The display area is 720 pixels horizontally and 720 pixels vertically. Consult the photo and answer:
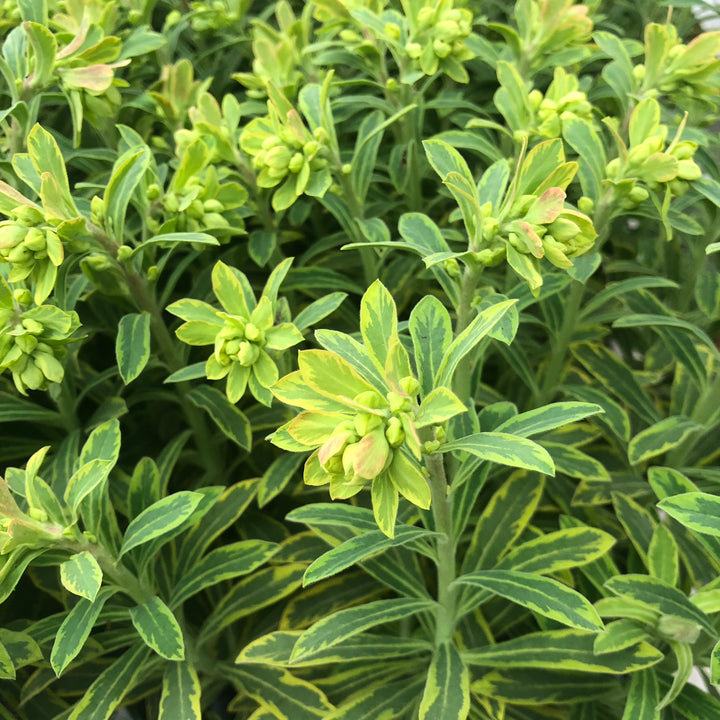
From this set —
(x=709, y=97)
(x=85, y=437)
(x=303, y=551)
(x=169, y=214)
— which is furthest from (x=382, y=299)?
(x=709, y=97)

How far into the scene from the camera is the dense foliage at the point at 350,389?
67cm

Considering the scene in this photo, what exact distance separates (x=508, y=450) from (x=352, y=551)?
0.20 metres

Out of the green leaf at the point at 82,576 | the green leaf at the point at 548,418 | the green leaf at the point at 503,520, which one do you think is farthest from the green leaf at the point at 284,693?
the green leaf at the point at 548,418

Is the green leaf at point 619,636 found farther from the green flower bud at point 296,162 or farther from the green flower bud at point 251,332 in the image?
the green flower bud at point 296,162

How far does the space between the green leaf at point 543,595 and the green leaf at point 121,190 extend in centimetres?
59

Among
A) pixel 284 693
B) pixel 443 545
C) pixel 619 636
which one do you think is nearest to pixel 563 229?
pixel 443 545

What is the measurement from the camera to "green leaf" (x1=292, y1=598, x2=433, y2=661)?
734 millimetres

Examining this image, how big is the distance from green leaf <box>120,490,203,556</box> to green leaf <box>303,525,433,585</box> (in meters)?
0.17

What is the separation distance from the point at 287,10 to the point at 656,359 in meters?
0.89

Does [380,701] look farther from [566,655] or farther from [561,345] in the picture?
[561,345]

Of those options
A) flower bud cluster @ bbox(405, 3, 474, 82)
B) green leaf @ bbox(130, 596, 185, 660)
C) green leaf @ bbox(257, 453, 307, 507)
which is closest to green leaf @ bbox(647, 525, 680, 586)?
green leaf @ bbox(257, 453, 307, 507)

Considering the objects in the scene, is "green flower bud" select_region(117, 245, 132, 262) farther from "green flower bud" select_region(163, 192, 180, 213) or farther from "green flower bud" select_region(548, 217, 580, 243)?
"green flower bud" select_region(548, 217, 580, 243)

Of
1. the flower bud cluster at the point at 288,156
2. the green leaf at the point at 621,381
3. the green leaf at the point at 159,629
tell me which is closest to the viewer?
the green leaf at the point at 159,629

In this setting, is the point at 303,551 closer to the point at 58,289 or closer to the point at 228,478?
the point at 228,478
